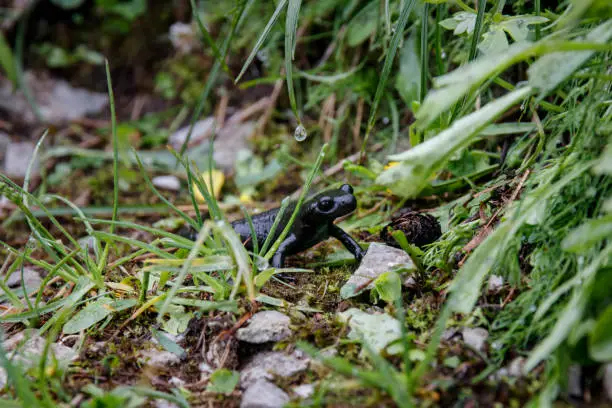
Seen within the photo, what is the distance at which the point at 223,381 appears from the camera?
1.90m

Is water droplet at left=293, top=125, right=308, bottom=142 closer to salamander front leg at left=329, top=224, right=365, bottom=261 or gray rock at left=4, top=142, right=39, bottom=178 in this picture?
salamander front leg at left=329, top=224, right=365, bottom=261

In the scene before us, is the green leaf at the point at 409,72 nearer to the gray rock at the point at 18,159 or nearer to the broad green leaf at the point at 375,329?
the broad green leaf at the point at 375,329

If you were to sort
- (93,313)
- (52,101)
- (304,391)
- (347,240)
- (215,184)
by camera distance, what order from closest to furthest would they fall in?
(304,391), (93,313), (347,240), (215,184), (52,101)

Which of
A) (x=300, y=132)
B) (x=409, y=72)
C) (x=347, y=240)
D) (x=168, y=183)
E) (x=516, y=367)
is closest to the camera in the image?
(x=516, y=367)

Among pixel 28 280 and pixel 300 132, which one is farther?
pixel 28 280

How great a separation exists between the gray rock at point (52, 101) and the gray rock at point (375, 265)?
374cm

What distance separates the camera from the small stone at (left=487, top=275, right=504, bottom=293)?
1968mm

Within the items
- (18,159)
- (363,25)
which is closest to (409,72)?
(363,25)

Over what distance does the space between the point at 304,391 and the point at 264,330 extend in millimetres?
318

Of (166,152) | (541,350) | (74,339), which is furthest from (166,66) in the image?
(541,350)

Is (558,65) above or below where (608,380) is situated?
above

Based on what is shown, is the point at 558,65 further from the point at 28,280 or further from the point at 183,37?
the point at 183,37

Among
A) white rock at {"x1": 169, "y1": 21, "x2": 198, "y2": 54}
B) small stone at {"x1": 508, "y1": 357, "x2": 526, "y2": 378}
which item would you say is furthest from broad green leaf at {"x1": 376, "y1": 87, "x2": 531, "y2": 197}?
white rock at {"x1": 169, "y1": 21, "x2": 198, "y2": 54}

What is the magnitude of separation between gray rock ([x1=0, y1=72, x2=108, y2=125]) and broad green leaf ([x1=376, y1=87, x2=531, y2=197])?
13.6 feet
